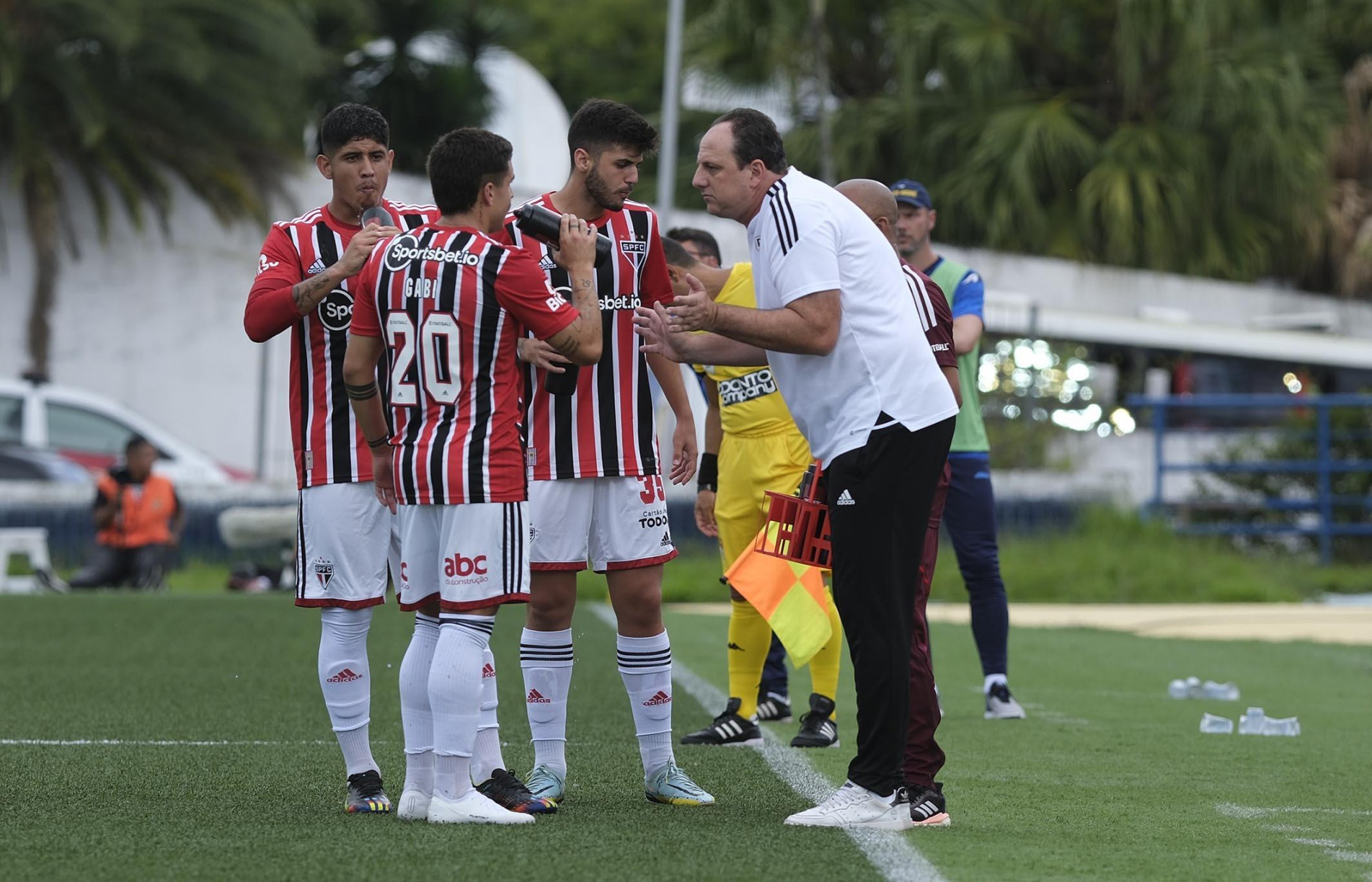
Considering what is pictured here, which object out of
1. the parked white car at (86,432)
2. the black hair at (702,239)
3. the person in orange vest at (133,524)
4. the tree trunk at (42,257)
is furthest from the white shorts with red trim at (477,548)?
the tree trunk at (42,257)

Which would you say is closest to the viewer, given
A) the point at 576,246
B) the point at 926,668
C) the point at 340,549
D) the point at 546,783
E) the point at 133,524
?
the point at 576,246

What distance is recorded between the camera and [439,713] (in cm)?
514

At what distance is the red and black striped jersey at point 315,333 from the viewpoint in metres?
5.55

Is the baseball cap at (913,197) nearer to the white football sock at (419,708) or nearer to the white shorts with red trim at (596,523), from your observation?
the white shorts with red trim at (596,523)

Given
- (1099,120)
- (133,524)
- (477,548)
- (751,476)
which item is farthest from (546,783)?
(1099,120)

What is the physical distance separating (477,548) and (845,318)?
1186 millimetres

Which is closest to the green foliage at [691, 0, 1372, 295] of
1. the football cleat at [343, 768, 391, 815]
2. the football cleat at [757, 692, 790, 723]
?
the football cleat at [757, 692, 790, 723]

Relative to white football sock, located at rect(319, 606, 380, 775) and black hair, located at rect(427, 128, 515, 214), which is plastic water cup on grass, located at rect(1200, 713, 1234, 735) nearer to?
white football sock, located at rect(319, 606, 380, 775)

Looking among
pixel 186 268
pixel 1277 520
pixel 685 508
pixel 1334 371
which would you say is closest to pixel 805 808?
pixel 685 508

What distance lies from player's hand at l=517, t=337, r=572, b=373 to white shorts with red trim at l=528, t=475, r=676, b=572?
0.52m

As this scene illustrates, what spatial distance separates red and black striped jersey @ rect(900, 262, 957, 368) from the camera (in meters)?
5.54

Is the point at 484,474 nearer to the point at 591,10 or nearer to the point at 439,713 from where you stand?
the point at 439,713

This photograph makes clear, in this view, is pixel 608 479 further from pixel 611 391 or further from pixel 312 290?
pixel 312 290

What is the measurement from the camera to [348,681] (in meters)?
5.60
